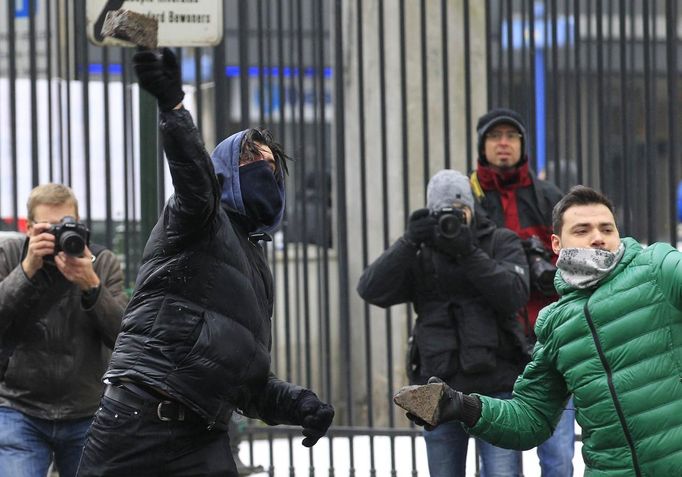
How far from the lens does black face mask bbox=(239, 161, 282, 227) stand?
4.25 m

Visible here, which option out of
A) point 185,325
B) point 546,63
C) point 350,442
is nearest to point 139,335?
point 185,325

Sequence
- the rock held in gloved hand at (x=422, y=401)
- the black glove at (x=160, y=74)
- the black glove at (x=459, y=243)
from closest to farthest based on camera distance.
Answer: the black glove at (x=160, y=74), the rock held in gloved hand at (x=422, y=401), the black glove at (x=459, y=243)

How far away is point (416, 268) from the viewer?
586 centimetres

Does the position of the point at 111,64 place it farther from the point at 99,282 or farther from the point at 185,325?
the point at 185,325

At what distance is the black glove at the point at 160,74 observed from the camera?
3.68 m

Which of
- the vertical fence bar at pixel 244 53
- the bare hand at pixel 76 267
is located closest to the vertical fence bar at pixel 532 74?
the vertical fence bar at pixel 244 53

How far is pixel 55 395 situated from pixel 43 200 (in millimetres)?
783

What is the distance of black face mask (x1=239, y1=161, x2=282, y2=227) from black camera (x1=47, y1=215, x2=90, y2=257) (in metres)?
1.38

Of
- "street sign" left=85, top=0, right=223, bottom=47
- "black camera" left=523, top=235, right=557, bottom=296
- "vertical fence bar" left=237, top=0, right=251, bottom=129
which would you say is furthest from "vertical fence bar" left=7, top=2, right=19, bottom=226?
"black camera" left=523, top=235, right=557, bottom=296

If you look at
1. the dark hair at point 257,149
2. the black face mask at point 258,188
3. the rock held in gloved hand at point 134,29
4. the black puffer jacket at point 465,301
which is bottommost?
the black puffer jacket at point 465,301

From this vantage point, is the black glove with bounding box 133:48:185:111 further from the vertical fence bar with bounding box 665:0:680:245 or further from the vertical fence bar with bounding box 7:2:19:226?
the vertical fence bar with bounding box 665:0:680:245

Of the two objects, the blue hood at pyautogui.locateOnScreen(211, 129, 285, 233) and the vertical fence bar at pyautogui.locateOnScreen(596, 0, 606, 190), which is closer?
the blue hood at pyautogui.locateOnScreen(211, 129, 285, 233)

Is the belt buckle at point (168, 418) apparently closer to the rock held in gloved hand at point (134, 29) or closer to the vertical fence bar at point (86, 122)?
the rock held in gloved hand at point (134, 29)

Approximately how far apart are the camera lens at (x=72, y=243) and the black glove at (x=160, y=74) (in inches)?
70.3
